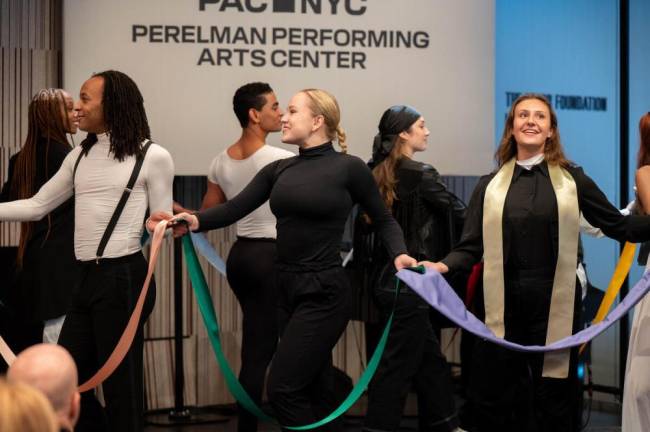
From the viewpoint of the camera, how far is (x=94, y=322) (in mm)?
4559

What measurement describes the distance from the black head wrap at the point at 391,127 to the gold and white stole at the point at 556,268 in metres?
1.21

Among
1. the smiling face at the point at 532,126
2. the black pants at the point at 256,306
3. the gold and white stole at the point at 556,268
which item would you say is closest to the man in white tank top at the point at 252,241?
the black pants at the point at 256,306

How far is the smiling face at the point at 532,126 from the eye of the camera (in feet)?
15.6

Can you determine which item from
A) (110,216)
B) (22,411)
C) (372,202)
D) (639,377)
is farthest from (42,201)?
(22,411)

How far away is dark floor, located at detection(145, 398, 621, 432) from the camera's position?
6.43 meters

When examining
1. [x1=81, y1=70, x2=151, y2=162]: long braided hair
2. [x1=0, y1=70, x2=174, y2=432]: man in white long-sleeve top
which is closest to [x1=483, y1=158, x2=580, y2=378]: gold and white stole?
[x1=0, y1=70, x2=174, y2=432]: man in white long-sleeve top

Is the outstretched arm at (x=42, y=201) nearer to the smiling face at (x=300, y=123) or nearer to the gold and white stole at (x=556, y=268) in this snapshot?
the smiling face at (x=300, y=123)

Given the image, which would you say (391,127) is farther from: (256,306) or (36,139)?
(36,139)

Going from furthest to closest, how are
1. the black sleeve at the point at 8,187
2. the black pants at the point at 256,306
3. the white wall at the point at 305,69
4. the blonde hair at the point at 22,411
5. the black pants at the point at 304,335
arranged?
the white wall at the point at 305,69
the black sleeve at the point at 8,187
the black pants at the point at 256,306
the black pants at the point at 304,335
the blonde hair at the point at 22,411

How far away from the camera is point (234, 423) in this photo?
6.64 metres

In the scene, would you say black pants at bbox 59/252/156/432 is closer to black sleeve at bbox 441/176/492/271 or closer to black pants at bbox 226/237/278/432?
black pants at bbox 226/237/278/432

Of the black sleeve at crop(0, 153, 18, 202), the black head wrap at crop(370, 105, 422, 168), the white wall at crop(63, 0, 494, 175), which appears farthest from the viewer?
the white wall at crop(63, 0, 494, 175)

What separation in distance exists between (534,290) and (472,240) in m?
0.35

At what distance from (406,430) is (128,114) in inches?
102
